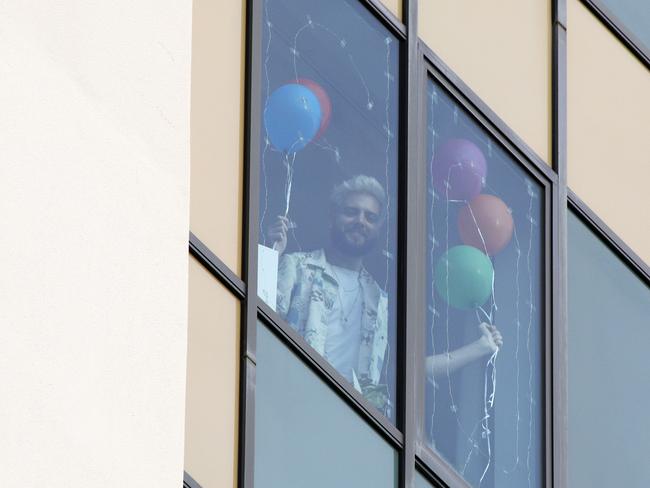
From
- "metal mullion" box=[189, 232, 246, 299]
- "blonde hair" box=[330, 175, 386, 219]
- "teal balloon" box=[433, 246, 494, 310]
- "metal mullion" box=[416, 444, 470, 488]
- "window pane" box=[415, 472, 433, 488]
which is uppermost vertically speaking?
"blonde hair" box=[330, 175, 386, 219]

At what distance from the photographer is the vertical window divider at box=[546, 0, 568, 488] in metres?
7.53

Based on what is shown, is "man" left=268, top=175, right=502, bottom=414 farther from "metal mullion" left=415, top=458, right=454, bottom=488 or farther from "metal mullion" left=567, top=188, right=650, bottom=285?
"metal mullion" left=567, top=188, right=650, bottom=285

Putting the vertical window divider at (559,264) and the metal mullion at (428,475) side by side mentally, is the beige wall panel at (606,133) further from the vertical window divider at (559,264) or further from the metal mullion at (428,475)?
the metal mullion at (428,475)

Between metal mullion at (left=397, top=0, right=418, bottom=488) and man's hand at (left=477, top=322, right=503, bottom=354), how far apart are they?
1.13 feet

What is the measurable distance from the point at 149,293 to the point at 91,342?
11.9 inches

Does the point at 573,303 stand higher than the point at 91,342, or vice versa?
the point at 573,303

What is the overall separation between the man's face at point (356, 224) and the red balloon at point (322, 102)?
33 centimetres

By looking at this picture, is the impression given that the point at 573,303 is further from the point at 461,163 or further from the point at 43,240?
the point at 43,240

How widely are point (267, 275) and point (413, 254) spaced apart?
2.50ft

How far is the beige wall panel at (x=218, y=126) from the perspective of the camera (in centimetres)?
680

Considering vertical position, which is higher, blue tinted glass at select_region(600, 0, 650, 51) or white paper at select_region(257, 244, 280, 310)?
blue tinted glass at select_region(600, 0, 650, 51)

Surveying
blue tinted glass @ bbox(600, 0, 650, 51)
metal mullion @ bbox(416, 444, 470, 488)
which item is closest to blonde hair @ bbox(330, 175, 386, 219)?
metal mullion @ bbox(416, 444, 470, 488)

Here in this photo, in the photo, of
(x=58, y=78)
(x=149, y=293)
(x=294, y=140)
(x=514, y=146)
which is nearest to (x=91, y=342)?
(x=149, y=293)

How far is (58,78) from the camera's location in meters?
5.28
